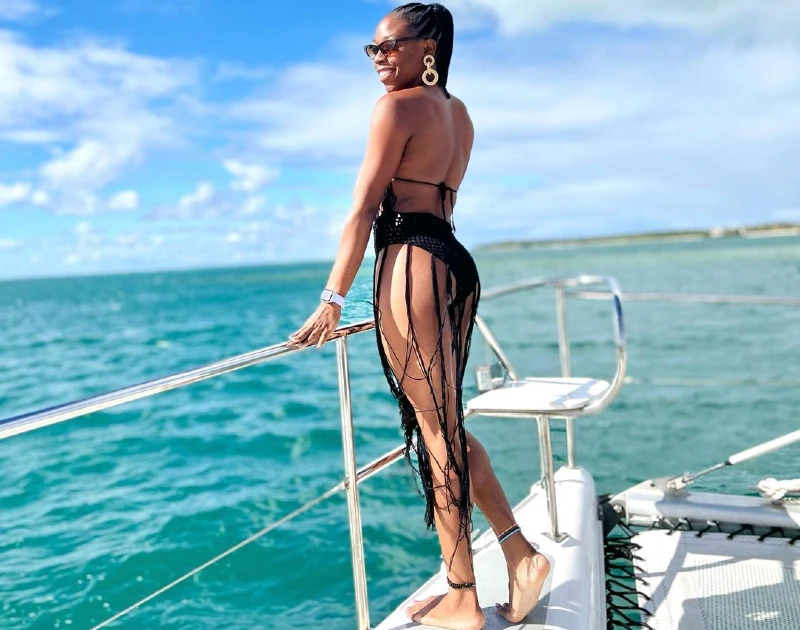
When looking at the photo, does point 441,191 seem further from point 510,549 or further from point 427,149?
point 510,549

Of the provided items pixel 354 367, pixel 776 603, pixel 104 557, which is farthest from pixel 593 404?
pixel 354 367

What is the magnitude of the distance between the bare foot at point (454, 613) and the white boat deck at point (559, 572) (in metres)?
0.04

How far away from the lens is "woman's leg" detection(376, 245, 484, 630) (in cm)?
149

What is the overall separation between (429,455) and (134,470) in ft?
20.0

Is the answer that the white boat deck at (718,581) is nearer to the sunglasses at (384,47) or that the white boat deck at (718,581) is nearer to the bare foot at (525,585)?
the bare foot at (525,585)

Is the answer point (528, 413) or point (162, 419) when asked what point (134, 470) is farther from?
point (528, 413)

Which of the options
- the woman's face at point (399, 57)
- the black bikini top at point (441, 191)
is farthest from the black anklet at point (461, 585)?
the woman's face at point (399, 57)

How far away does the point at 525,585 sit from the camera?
1.64 meters

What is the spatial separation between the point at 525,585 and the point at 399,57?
1.21m

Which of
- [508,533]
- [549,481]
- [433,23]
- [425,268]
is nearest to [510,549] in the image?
[508,533]

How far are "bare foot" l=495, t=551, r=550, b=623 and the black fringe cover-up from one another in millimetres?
167

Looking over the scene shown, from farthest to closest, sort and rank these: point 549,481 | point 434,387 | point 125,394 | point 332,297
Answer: point 549,481
point 434,387
point 332,297
point 125,394

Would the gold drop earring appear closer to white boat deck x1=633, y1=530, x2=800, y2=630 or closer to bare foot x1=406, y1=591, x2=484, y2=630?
bare foot x1=406, y1=591, x2=484, y2=630

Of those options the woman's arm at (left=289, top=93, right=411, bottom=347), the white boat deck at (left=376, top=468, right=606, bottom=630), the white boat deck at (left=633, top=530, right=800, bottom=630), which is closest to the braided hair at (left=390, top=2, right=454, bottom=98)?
the woman's arm at (left=289, top=93, right=411, bottom=347)
